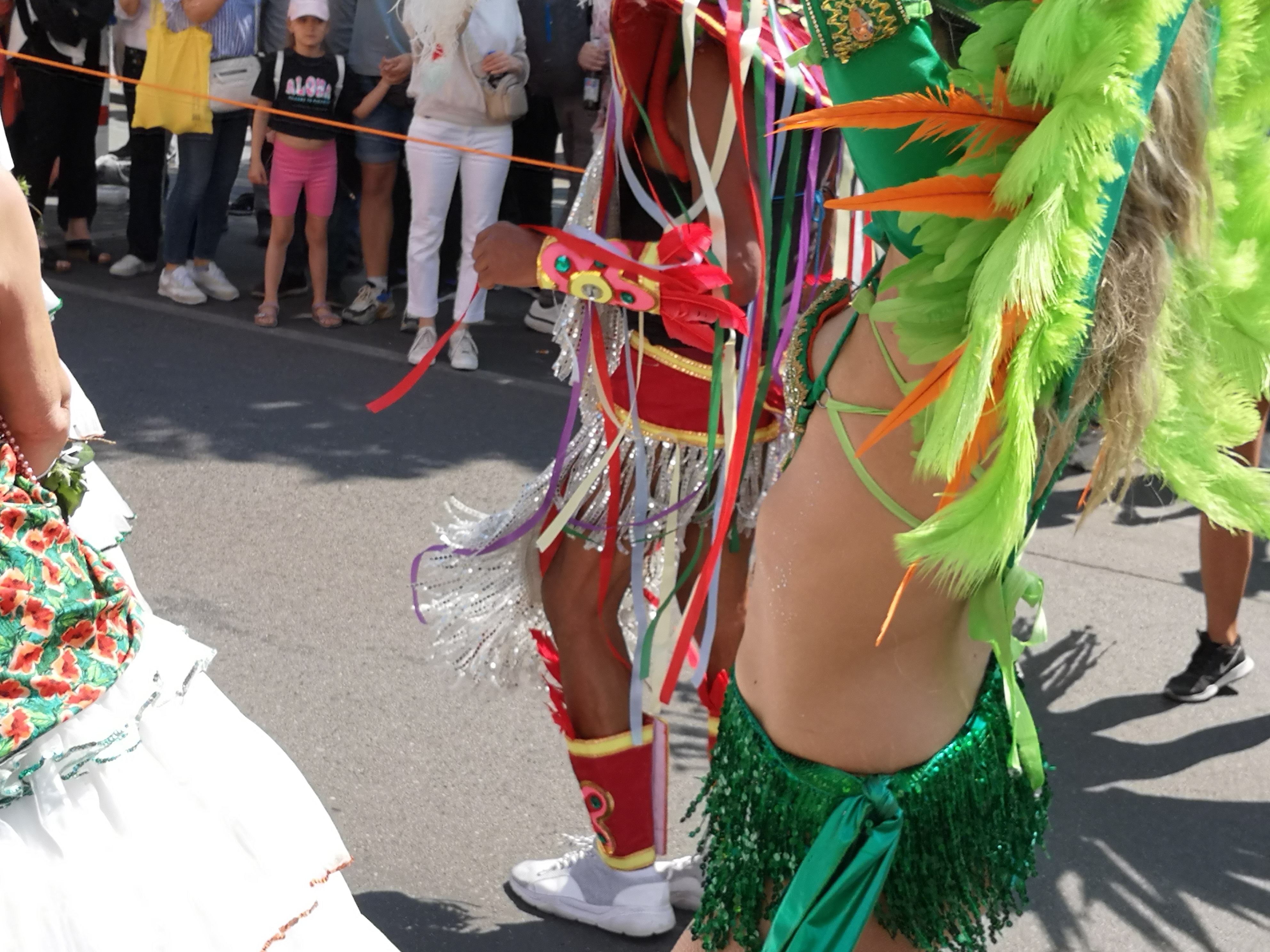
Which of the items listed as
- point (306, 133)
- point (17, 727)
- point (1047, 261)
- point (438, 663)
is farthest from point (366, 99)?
point (1047, 261)

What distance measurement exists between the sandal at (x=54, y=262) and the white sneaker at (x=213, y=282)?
66 centimetres

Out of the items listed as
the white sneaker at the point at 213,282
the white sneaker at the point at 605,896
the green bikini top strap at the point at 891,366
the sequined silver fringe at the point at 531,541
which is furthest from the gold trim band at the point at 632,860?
the white sneaker at the point at 213,282

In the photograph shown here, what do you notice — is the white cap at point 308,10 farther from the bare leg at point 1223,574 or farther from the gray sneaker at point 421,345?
the bare leg at point 1223,574

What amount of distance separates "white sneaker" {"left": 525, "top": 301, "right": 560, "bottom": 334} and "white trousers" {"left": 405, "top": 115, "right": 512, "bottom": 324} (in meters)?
0.75

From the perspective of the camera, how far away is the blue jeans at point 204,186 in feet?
22.7

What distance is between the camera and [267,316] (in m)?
6.64

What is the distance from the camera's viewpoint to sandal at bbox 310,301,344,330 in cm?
673

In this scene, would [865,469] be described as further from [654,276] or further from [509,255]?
[509,255]

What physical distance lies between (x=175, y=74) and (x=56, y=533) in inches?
206

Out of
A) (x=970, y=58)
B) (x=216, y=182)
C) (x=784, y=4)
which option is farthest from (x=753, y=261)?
→ (x=216, y=182)

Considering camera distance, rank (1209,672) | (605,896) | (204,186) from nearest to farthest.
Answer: (605,896)
(1209,672)
(204,186)

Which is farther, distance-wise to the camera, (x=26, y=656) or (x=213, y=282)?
(x=213, y=282)

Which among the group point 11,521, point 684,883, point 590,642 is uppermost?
point 11,521

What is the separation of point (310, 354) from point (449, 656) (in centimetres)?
355
